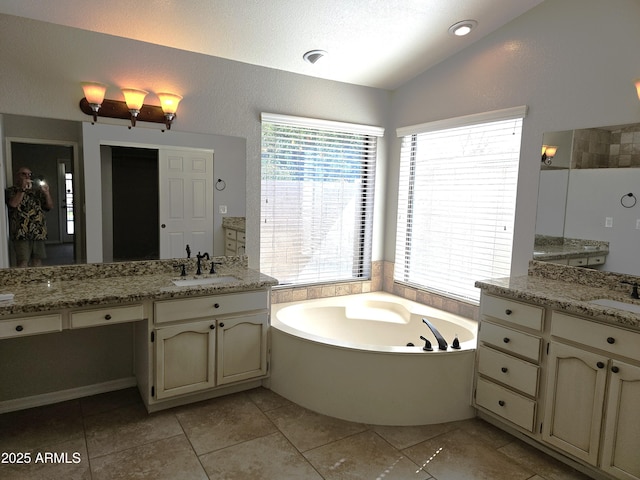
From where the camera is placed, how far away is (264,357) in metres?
2.98

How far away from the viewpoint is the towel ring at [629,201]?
94.3 inches

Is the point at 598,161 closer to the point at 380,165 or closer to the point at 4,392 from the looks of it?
the point at 380,165

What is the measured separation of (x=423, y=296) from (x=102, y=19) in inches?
123

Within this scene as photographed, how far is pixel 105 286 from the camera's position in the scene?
2.59 metres

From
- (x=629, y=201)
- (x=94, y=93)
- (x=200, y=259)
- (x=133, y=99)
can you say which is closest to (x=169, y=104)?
(x=133, y=99)

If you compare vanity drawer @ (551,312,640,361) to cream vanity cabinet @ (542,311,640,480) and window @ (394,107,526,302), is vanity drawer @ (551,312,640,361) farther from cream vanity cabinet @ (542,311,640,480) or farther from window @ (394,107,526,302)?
window @ (394,107,526,302)

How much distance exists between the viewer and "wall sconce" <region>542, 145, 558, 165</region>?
2.78m

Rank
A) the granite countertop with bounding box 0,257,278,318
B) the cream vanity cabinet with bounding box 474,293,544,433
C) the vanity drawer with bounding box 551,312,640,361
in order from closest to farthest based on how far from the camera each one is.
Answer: the vanity drawer with bounding box 551,312,640,361, the granite countertop with bounding box 0,257,278,318, the cream vanity cabinet with bounding box 474,293,544,433

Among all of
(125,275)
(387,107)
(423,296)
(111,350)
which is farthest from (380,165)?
(111,350)

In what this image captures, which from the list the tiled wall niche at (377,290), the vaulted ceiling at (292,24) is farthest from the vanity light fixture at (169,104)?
the tiled wall niche at (377,290)

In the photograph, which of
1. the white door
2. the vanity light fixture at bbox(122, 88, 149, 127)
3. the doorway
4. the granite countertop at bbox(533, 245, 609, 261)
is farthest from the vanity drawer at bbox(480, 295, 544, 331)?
the vanity light fixture at bbox(122, 88, 149, 127)

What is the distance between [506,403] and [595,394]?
20.7 inches

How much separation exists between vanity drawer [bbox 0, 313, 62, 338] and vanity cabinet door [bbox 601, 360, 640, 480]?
9.09 feet

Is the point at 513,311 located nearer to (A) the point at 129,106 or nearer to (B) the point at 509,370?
(B) the point at 509,370
